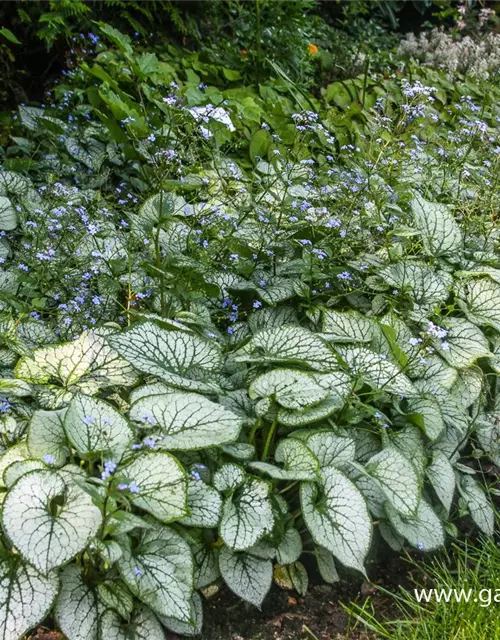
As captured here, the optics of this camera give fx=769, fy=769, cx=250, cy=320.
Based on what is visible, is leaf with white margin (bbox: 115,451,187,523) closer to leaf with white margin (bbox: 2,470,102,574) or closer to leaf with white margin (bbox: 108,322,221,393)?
leaf with white margin (bbox: 2,470,102,574)

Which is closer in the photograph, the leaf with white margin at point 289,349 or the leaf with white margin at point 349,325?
the leaf with white margin at point 289,349

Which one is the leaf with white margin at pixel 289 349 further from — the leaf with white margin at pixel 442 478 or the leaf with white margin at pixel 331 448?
the leaf with white margin at pixel 442 478

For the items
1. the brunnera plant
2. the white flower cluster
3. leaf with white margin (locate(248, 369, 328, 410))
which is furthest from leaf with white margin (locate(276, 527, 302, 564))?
the white flower cluster

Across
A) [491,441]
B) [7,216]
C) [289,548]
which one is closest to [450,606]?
[289,548]

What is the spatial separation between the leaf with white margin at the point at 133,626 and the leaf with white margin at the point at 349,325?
3.37ft

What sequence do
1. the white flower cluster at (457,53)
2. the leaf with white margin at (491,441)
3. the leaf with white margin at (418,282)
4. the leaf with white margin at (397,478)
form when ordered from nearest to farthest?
the leaf with white margin at (397,478) < the leaf with white margin at (491,441) < the leaf with white margin at (418,282) < the white flower cluster at (457,53)

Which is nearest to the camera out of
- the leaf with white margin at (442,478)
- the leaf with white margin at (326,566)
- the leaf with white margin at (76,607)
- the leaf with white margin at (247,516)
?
the leaf with white margin at (76,607)

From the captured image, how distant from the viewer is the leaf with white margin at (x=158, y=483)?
175cm

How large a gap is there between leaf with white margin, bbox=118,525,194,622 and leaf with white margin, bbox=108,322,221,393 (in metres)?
0.40

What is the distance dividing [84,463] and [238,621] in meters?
0.57

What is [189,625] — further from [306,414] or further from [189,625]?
[306,414]

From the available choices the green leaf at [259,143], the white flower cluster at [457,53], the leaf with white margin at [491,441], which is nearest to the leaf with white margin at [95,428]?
the leaf with white margin at [491,441]

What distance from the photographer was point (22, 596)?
66.7 inches

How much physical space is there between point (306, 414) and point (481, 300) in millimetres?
1005
